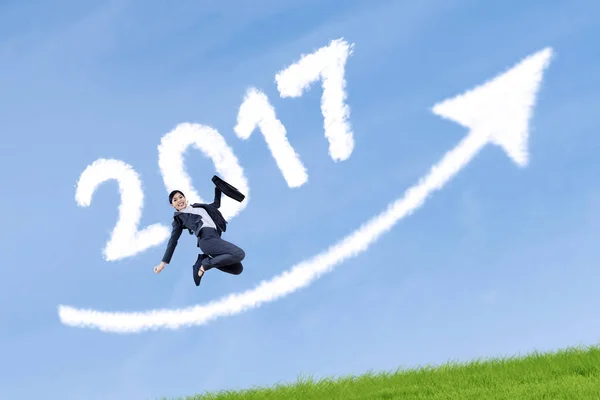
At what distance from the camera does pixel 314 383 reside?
53.6 ft

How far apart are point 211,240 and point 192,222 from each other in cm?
58

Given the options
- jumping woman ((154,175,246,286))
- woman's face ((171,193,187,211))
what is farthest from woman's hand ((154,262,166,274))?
woman's face ((171,193,187,211))

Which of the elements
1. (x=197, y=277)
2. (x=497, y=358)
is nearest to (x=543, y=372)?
(x=497, y=358)

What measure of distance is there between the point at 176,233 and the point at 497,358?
273 inches

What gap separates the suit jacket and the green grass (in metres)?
3.05

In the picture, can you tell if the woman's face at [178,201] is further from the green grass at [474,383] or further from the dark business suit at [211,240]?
the green grass at [474,383]

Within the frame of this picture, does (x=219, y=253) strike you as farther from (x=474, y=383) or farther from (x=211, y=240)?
(x=474, y=383)

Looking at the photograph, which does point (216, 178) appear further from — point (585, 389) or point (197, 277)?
point (585, 389)

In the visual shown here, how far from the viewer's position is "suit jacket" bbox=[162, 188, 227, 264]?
1647cm

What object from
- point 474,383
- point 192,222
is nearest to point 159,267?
point 192,222

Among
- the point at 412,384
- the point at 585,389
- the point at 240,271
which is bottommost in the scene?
the point at 585,389

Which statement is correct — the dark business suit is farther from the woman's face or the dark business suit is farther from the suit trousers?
the woman's face

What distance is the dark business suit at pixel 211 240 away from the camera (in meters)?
16.0

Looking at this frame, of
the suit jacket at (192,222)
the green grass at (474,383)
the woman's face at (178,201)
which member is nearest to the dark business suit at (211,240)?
the suit jacket at (192,222)
